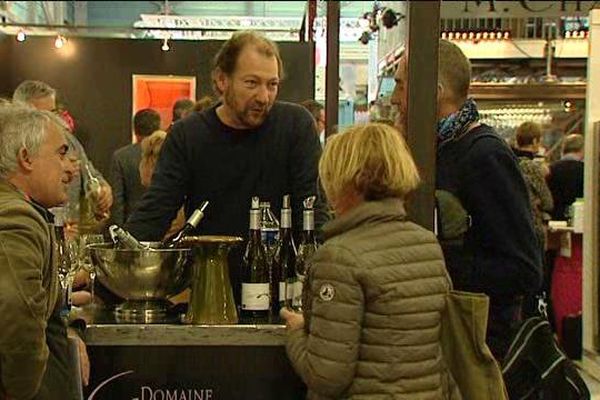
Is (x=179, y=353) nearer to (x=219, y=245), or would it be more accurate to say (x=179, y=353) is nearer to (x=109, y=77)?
(x=219, y=245)

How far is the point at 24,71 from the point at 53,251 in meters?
5.51

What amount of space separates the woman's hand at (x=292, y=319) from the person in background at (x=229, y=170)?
0.52 m

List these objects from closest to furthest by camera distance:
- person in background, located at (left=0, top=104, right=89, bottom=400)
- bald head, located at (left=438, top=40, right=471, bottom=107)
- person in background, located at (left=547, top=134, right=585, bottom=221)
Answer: person in background, located at (left=0, top=104, right=89, bottom=400), bald head, located at (left=438, top=40, right=471, bottom=107), person in background, located at (left=547, top=134, right=585, bottom=221)

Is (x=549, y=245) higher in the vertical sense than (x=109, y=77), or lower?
lower

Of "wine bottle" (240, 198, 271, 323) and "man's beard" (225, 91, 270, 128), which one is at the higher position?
"man's beard" (225, 91, 270, 128)

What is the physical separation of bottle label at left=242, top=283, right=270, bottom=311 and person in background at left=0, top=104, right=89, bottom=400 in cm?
48

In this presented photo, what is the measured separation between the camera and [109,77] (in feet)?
24.0

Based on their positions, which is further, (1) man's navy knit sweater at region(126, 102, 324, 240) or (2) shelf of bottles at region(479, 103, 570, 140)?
(2) shelf of bottles at region(479, 103, 570, 140)

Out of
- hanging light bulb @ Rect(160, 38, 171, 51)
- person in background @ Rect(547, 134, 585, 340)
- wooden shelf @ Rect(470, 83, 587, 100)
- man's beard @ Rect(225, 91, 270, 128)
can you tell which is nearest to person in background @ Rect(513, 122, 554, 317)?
person in background @ Rect(547, 134, 585, 340)

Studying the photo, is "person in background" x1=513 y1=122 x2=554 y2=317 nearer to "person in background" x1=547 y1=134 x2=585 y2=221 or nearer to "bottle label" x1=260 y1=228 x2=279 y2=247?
"person in background" x1=547 y1=134 x2=585 y2=221

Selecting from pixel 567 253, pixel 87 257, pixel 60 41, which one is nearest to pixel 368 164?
pixel 87 257

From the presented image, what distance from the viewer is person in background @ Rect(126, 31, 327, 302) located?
111 inches

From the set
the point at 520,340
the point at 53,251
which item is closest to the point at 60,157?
the point at 53,251

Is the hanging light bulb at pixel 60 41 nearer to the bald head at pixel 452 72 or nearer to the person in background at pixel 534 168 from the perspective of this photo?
the person in background at pixel 534 168
